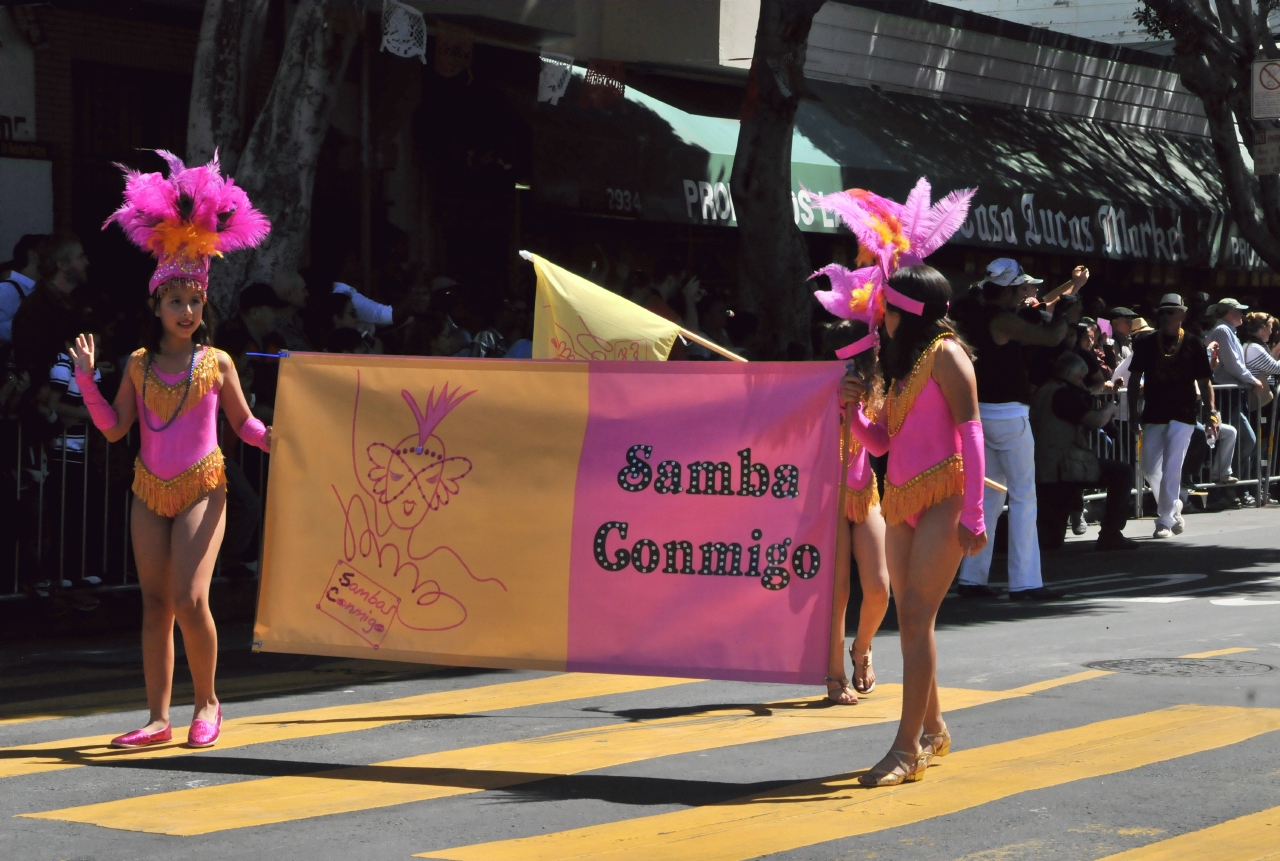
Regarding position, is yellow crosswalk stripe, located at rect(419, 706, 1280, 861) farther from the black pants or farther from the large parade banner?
the black pants

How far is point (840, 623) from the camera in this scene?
769cm

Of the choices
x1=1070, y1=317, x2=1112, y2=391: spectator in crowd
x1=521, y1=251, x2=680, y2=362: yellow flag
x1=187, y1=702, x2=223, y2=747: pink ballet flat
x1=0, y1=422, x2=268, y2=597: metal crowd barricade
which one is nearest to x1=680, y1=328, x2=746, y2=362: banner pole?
x1=521, y1=251, x2=680, y2=362: yellow flag

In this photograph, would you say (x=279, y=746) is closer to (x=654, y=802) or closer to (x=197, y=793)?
(x=197, y=793)

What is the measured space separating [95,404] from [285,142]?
20.7 feet

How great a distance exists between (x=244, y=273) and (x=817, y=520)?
7.40m

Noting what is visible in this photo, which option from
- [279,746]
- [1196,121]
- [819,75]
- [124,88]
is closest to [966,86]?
[819,75]

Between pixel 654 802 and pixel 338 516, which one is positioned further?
pixel 338 516

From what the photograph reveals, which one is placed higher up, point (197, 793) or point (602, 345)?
point (602, 345)

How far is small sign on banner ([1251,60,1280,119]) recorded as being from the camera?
2095 cm

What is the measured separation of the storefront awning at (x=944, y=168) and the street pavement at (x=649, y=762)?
8.62m

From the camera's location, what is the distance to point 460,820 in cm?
609

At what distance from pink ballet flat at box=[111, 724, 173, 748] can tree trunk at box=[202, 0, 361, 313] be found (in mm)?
6349

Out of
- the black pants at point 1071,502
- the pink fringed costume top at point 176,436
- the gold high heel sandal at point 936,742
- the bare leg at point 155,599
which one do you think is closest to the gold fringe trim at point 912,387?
the gold high heel sandal at point 936,742

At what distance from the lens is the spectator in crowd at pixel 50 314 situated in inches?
430
